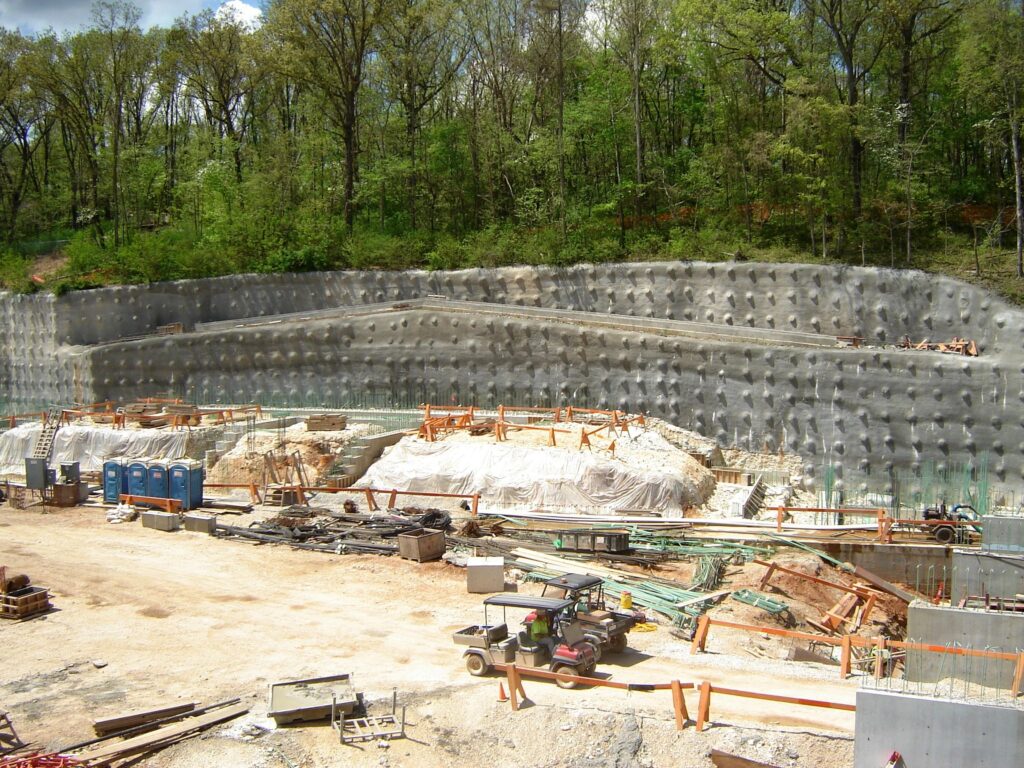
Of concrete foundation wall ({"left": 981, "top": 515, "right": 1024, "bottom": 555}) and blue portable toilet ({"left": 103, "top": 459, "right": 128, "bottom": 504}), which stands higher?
blue portable toilet ({"left": 103, "top": 459, "right": 128, "bottom": 504})

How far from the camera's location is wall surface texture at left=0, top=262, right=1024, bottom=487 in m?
25.7

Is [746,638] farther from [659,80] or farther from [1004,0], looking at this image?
[659,80]

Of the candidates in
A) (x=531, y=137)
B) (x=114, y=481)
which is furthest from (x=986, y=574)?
(x=531, y=137)

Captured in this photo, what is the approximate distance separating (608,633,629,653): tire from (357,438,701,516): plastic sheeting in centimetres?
927

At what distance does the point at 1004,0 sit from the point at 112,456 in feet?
112

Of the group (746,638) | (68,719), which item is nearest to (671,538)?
(746,638)

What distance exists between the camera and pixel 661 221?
3825 cm

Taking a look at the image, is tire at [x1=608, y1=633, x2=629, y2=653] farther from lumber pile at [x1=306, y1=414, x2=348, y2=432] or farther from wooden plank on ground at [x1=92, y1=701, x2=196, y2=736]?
lumber pile at [x1=306, y1=414, x2=348, y2=432]

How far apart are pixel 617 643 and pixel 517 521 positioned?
28.8 ft

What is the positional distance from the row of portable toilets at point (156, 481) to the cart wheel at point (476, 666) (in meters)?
13.4

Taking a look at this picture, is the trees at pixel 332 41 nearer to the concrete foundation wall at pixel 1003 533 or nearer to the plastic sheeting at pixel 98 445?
the plastic sheeting at pixel 98 445

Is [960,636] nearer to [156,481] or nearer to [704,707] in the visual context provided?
[704,707]

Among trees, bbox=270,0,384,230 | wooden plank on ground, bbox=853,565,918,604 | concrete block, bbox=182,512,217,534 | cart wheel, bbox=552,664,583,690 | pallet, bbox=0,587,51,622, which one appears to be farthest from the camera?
trees, bbox=270,0,384,230

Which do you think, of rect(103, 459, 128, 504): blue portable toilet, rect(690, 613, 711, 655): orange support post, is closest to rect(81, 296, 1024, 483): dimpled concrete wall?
rect(103, 459, 128, 504): blue portable toilet
